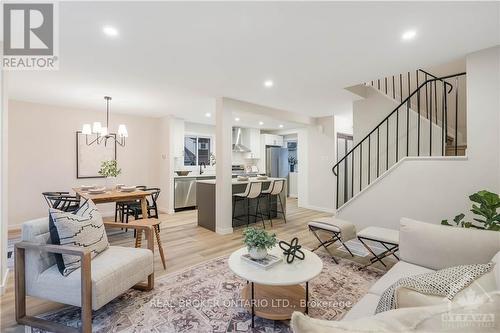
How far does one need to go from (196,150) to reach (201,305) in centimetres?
562

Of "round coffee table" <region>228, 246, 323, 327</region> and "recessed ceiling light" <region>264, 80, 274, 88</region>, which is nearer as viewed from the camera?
"round coffee table" <region>228, 246, 323, 327</region>

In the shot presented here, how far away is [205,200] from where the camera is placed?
191 inches

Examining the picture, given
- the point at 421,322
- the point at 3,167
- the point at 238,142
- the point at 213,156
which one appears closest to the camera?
the point at 421,322

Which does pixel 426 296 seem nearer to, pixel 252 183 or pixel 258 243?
pixel 258 243

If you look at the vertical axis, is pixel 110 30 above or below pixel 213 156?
above

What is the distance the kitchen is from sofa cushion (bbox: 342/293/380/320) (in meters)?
3.64

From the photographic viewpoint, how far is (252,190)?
4.71 m

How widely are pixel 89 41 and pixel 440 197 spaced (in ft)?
13.9

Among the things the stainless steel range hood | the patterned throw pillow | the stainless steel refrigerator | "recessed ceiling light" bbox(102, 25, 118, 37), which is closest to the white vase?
the patterned throw pillow

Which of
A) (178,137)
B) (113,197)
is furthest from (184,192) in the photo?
(113,197)

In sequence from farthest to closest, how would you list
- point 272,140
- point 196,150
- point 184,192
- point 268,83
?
point 272,140, point 196,150, point 184,192, point 268,83

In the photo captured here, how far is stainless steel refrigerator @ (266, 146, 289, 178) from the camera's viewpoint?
29.1ft

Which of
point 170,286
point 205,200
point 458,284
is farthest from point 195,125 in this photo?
point 458,284

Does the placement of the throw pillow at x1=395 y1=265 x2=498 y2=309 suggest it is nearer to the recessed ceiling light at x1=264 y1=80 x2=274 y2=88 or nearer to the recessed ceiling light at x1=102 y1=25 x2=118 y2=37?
the recessed ceiling light at x1=102 y1=25 x2=118 y2=37
